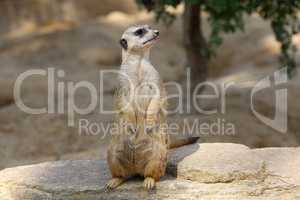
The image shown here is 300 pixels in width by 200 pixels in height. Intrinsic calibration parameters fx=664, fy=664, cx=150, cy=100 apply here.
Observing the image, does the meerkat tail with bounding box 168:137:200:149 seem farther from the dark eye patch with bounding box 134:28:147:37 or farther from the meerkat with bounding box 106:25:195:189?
the dark eye patch with bounding box 134:28:147:37

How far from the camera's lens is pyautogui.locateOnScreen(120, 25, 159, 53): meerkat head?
13.0ft

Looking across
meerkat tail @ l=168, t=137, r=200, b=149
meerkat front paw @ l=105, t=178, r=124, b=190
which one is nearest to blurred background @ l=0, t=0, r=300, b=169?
meerkat tail @ l=168, t=137, r=200, b=149

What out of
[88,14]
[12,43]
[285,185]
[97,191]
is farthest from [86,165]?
[88,14]

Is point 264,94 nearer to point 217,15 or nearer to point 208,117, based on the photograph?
point 208,117

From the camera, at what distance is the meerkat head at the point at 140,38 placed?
3.96 meters

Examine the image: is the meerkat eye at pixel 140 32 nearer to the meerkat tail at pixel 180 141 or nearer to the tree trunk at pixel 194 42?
the meerkat tail at pixel 180 141

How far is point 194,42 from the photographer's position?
8.10 metres

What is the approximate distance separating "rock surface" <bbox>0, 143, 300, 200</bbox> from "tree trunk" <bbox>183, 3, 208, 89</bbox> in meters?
3.61

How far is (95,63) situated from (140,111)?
7.52 m

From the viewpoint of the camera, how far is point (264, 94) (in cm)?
898

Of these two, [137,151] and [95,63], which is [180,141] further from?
[95,63]

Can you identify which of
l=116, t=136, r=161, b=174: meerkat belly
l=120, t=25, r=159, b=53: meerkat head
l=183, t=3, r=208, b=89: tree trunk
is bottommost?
l=116, t=136, r=161, b=174: meerkat belly

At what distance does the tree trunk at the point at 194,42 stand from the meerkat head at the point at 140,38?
385 cm

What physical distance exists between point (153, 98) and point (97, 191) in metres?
0.68
